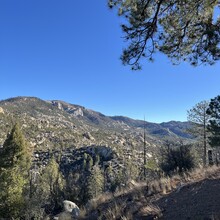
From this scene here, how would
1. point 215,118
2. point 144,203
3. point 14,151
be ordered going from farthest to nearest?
point 14,151
point 215,118
point 144,203

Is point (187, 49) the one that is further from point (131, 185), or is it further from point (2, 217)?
point (2, 217)

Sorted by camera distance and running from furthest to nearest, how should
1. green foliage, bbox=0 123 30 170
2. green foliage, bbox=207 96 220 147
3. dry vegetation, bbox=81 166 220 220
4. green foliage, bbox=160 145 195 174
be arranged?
green foliage, bbox=0 123 30 170 → green foliage, bbox=207 96 220 147 → green foliage, bbox=160 145 195 174 → dry vegetation, bbox=81 166 220 220

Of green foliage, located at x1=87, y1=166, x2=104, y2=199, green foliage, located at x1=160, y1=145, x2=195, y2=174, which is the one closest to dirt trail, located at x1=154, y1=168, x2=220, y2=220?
green foliage, located at x1=160, y1=145, x2=195, y2=174

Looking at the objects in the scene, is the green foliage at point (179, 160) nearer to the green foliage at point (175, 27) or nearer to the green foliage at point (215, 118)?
the green foliage at point (215, 118)

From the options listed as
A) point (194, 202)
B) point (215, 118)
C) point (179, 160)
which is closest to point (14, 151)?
point (179, 160)

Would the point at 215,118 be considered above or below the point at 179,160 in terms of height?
above

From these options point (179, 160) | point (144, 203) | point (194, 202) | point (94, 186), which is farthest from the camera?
point (94, 186)

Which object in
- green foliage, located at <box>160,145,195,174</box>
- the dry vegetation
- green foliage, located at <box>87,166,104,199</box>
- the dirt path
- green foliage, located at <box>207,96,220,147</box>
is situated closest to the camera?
the dirt path

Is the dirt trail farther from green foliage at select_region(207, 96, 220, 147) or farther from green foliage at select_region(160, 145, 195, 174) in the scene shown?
green foliage at select_region(207, 96, 220, 147)

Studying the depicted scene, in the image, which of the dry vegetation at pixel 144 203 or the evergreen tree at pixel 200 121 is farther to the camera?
the evergreen tree at pixel 200 121

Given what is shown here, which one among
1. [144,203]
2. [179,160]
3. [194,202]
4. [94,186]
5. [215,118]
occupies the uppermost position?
[215,118]

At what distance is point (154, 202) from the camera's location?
8227 mm

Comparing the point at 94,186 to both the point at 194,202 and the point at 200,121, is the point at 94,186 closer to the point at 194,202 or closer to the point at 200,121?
the point at 200,121

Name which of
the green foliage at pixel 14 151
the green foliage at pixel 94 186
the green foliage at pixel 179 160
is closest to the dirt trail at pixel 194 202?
the green foliage at pixel 179 160
